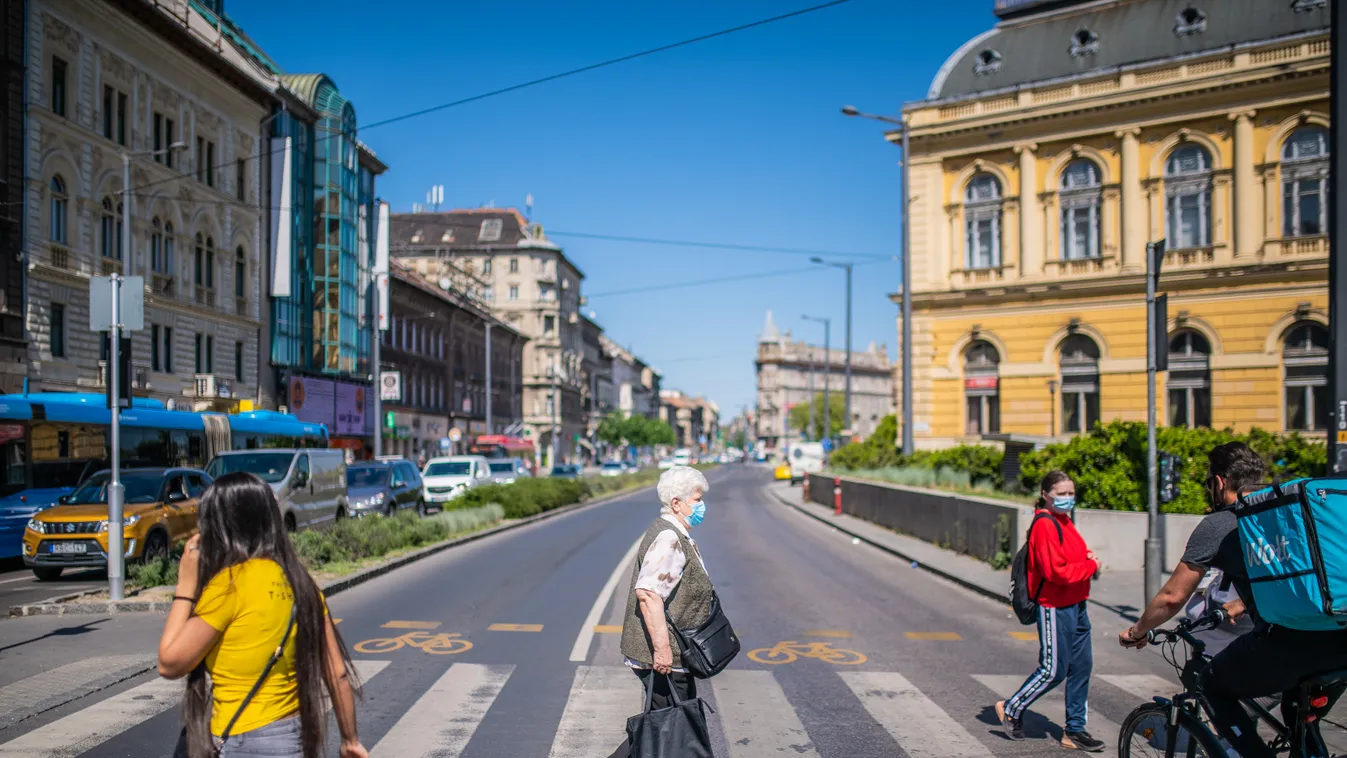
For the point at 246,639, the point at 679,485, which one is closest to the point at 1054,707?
the point at 679,485

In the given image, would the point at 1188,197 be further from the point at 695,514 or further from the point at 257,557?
the point at 257,557

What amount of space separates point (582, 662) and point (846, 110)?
20501 mm

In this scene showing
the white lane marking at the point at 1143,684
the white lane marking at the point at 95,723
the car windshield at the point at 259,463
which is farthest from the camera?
the car windshield at the point at 259,463

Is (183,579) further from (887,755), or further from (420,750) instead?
(887,755)

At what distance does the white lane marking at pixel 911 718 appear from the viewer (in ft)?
23.1

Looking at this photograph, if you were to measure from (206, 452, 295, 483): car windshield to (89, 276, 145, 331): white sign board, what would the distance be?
26.2 feet

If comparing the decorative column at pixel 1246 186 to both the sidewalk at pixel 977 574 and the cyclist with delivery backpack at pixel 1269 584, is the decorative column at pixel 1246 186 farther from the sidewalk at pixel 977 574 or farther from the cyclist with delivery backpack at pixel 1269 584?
the cyclist with delivery backpack at pixel 1269 584

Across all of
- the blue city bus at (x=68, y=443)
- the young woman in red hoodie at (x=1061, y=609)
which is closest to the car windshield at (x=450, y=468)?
the blue city bus at (x=68, y=443)

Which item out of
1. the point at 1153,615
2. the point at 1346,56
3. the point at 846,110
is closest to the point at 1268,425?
the point at 846,110

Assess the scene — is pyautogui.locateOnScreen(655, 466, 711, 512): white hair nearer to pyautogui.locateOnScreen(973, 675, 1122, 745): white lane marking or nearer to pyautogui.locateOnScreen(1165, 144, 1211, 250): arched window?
pyautogui.locateOnScreen(973, 675, 1122, 745): white lane marking

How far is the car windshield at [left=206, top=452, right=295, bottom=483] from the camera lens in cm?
2105

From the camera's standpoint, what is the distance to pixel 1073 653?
7.19 m

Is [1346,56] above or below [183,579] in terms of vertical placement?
above

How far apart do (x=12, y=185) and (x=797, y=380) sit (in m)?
167
